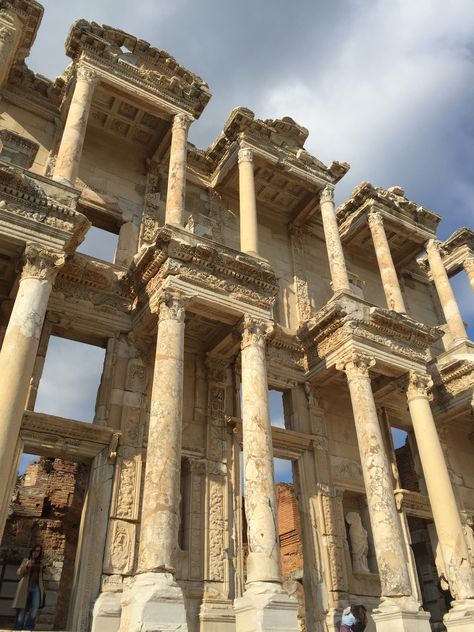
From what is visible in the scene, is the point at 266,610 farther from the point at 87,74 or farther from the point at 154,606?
the point at 87,74

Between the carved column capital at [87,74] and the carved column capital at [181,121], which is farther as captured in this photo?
the carved column capital at [181,121]

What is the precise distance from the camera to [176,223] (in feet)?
44.9

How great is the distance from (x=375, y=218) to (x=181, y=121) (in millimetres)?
7787

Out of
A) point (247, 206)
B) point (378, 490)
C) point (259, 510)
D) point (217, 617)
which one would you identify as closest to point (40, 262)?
point (259, 510)

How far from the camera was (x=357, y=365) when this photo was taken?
48.6 ft

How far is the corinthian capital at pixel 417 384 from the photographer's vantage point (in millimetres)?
15688

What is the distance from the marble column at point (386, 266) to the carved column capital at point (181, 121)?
7460 millimetres

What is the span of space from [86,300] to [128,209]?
12.6ft

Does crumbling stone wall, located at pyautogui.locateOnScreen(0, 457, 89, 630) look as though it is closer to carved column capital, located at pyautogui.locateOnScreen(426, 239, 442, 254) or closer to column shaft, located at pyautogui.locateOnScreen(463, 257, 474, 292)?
carved column capital, located at pyautogui.locateOnScreen(426, 239, 442, 254)

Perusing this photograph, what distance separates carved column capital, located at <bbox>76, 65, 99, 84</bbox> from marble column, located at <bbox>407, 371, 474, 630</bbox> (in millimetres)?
11959

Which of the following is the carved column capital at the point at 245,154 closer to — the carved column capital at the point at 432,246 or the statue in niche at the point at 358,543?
the carved column capital at the point at 432,246

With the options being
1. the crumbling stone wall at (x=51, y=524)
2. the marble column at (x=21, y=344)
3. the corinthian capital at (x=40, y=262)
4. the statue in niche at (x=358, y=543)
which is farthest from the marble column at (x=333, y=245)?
the crumbling stone wall at (x=51, y=524)

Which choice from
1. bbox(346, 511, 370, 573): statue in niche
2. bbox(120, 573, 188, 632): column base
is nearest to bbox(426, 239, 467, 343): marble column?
bbox(346, 511, 370, 573): statue in niche

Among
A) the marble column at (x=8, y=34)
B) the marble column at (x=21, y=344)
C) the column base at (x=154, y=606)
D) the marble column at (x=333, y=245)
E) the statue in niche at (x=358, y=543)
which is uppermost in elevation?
the marble column at (x=8, y=34)
